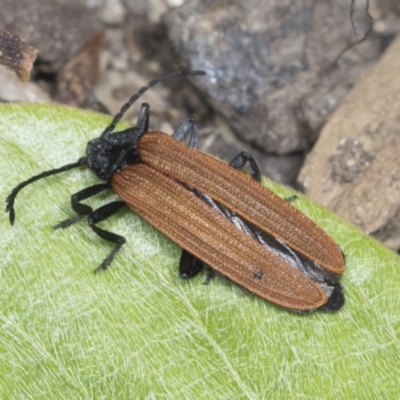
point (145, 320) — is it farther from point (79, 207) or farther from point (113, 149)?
point (113, 149)

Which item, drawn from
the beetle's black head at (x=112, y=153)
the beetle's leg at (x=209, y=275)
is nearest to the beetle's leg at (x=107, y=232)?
the beetle's black head at (x=112, y=153)

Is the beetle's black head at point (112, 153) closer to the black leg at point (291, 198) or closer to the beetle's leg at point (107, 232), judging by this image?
the beetle's leg at point (107, 232)

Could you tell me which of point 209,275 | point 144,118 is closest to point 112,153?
point 144,118

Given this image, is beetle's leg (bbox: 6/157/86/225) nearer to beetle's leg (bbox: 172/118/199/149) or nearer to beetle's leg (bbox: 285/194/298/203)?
beetle's leg (bbox: 172/118/199/149)

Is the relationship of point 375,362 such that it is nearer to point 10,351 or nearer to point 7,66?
point 10,351

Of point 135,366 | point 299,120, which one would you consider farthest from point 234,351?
point 299,120

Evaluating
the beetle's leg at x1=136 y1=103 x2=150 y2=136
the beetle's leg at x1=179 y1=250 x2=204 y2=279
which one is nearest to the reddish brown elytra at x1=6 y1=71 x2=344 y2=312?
the beetle's leg at x1=179 y1=250 x2=204 y2=279
